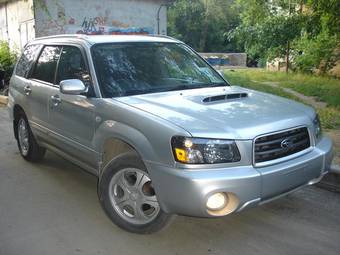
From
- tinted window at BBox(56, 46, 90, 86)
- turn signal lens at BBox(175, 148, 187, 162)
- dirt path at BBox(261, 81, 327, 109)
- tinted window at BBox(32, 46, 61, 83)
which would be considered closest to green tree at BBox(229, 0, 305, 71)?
dirt path at BBox(261, 81, 327, 109)

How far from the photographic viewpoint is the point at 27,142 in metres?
6.13

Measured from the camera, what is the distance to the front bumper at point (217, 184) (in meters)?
3.26

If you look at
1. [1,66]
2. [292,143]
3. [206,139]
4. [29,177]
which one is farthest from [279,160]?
[1,66]

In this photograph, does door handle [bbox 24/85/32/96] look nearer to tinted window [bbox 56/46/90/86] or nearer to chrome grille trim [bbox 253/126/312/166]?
tinted window [bbox 56/46/90/86]

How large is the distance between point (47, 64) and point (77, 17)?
10.1 metres

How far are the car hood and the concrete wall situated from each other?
38.1 ft

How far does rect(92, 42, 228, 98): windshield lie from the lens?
172 inches

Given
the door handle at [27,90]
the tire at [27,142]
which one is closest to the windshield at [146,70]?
the door handle at [27,90]

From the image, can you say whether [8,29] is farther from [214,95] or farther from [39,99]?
[214,95]

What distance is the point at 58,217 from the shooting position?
438 centimetres

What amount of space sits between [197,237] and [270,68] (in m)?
16.1

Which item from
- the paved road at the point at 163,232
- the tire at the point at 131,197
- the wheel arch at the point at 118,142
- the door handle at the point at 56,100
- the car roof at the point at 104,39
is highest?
the car roof at the point at 104,39

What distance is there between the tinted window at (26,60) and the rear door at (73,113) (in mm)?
962

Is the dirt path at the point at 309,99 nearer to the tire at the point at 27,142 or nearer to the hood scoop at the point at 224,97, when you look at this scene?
the hood scoop at the point at 224,97
